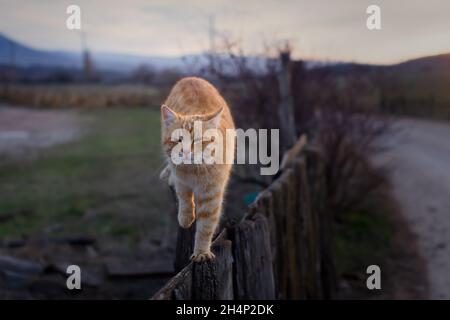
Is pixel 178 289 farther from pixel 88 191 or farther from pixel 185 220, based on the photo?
pixel 88 191

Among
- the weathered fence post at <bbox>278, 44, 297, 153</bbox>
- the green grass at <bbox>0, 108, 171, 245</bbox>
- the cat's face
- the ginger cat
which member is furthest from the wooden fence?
the green grass at <bbox>0, 108, 171, 245</bbox>

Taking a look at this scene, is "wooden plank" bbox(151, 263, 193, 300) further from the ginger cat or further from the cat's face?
the cat's face

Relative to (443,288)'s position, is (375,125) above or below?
above

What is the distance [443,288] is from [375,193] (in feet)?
13.1

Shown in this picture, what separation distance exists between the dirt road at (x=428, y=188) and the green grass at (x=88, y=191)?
13.0 ft

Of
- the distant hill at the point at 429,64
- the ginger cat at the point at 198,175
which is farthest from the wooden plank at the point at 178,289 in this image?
the distant hill at the point at 429,64

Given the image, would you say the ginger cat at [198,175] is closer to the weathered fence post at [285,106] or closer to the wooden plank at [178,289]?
the wooden plank at [178,289]

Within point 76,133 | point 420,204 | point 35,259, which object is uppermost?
point 76,133

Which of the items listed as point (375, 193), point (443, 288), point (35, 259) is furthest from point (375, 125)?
point (35, 259)

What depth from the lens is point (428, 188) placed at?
945 cm
